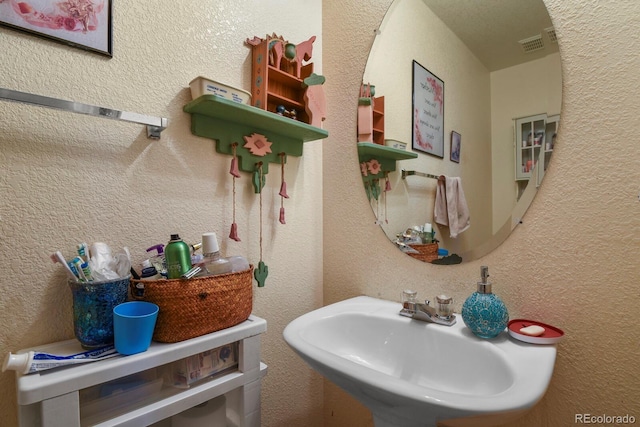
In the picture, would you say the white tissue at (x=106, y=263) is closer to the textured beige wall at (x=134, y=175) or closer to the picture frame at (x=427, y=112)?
the textured beige wall at (x=134, y=175)

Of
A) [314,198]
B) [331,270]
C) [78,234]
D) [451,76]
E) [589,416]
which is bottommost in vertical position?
[589,416]

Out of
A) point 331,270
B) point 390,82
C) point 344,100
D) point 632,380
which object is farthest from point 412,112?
point 632,380

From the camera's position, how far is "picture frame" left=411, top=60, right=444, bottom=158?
905mm

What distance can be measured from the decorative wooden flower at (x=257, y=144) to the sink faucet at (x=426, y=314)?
2.01 ft

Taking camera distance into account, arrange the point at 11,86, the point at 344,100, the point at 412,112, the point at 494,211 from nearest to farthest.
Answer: the point at 11,86 < the point at 494,211 < the point at 412,112 < the point at 344,100

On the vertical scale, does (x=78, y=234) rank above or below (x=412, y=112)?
below

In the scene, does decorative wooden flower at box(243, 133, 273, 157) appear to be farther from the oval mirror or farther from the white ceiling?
the white ceiling

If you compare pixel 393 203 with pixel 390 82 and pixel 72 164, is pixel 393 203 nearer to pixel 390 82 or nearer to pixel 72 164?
pixel 390 82

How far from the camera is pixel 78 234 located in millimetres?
652

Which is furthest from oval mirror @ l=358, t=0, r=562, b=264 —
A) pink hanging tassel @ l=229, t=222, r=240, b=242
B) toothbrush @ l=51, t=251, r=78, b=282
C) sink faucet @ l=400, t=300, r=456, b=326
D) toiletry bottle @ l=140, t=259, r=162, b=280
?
toothbrush @ l=51, t=251, r=78, b=282

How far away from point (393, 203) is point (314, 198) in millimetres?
310

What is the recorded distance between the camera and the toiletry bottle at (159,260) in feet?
2.30

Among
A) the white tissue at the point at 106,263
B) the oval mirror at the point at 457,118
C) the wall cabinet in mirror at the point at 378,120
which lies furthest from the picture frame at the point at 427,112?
the white tissue at the point at 106,263

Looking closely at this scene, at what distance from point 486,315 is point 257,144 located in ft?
2.47
